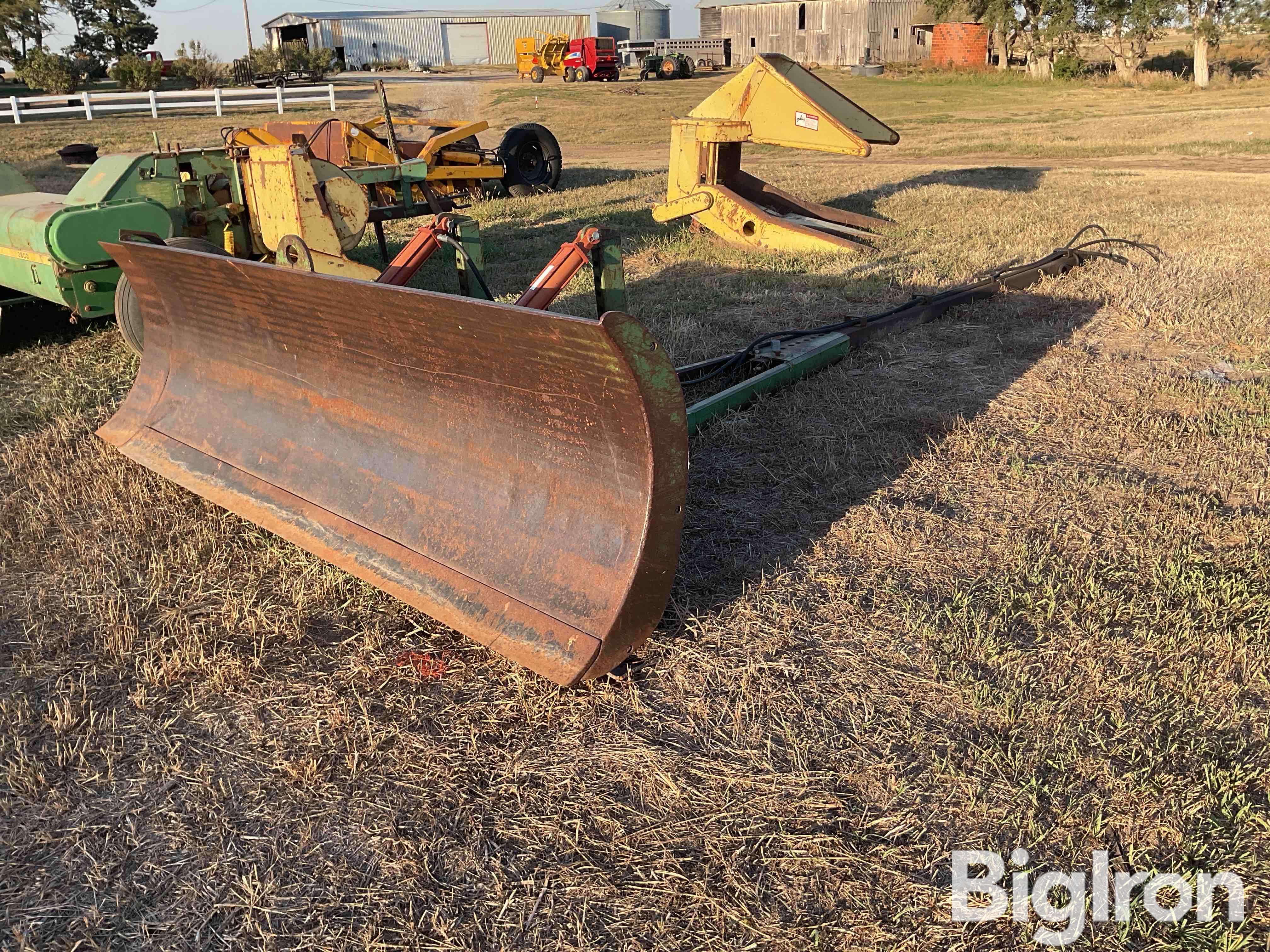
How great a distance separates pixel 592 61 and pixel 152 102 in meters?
19.1

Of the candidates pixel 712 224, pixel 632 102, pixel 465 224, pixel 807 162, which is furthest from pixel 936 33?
pixel 465 224

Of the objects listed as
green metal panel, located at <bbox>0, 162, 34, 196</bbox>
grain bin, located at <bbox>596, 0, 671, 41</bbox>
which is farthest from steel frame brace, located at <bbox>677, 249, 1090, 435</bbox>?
grain bin, located at <bbox>596, 0, 671, 41</bbox>

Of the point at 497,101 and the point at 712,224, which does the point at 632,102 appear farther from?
the point at 712,224

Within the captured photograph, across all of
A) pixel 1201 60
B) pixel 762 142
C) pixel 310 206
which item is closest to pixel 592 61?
pixel 1201 60

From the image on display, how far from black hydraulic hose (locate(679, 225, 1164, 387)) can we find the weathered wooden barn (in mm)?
42780

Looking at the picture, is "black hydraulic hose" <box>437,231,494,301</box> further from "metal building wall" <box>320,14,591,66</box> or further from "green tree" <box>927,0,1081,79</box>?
"metal building wall" <box>320,14,591,66</box>

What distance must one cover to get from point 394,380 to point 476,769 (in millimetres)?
1463

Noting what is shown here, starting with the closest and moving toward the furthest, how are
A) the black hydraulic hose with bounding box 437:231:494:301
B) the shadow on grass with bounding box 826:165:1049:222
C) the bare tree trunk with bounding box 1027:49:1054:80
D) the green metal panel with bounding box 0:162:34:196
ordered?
the black hydraulic hose with bounding box 437:231:494:301 < the green metal panel with bounding box 0:162:34:196 < the shadow on grass with bounding box 826:165:1049:222 < the bare tree trunk with bounding box 1027:49:1054:80

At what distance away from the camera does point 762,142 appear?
26.7 ft

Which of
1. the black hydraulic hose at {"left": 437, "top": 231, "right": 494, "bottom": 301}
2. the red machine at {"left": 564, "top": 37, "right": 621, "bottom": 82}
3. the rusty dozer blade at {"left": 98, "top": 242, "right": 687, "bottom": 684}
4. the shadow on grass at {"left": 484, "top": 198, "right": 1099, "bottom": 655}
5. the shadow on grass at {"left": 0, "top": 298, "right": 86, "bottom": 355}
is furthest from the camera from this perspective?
the red machine at {"left": 564, "top": 37, "right": 621, "bottom": 82}

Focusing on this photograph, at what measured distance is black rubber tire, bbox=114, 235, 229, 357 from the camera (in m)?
5.02

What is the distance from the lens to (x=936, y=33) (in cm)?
4384

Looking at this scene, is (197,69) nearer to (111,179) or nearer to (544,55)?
(544,55)

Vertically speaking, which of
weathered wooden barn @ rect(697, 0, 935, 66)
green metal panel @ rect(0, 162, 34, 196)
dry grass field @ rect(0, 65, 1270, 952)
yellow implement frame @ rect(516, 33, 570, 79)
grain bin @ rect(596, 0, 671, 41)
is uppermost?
grain bin @ rect(596, 0, 671, 41)
